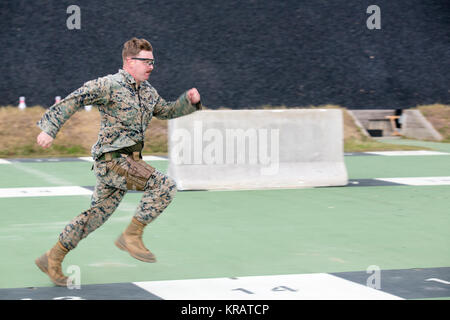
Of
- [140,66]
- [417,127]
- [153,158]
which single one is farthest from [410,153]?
[140,66]

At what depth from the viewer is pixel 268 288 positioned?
7098 mm

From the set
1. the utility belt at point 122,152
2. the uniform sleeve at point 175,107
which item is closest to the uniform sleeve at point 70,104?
the utility belt at point 122,152

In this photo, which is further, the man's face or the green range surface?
the green range surface

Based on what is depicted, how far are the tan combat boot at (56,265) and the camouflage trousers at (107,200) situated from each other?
0.06 meters

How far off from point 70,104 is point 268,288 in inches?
81.2

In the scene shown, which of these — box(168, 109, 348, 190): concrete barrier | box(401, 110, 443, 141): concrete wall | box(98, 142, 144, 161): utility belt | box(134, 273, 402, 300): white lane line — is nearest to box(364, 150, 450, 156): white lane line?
box(401, 110, 443, 141): concrete wall

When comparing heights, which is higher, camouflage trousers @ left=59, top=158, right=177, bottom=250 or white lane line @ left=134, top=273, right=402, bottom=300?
camouflage trousers @ left=59, top=158, right=177, bottom=250

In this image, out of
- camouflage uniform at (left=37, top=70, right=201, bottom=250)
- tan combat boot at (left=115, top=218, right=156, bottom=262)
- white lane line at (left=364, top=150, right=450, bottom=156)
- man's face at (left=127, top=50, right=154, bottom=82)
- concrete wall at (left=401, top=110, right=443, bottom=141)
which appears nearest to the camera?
camouflage uniform at (left=37, top=70, right=201, bottom=250)

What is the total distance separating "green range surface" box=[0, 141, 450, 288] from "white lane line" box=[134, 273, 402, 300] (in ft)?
0.83

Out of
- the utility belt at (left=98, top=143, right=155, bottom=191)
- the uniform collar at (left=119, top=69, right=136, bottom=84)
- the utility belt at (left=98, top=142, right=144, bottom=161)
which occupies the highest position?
the uniform collar at (left=119, top=69, right=136, bottom=84)

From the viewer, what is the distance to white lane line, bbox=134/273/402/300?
6.78 metres

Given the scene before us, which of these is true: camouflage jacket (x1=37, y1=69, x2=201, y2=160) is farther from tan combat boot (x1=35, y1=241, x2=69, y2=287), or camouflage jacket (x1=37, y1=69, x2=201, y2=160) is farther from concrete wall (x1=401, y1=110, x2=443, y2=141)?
concrete wall (x1=401, y1=110, x2=443, y2=141)

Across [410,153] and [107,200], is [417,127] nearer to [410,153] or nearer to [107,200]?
[410,153]
